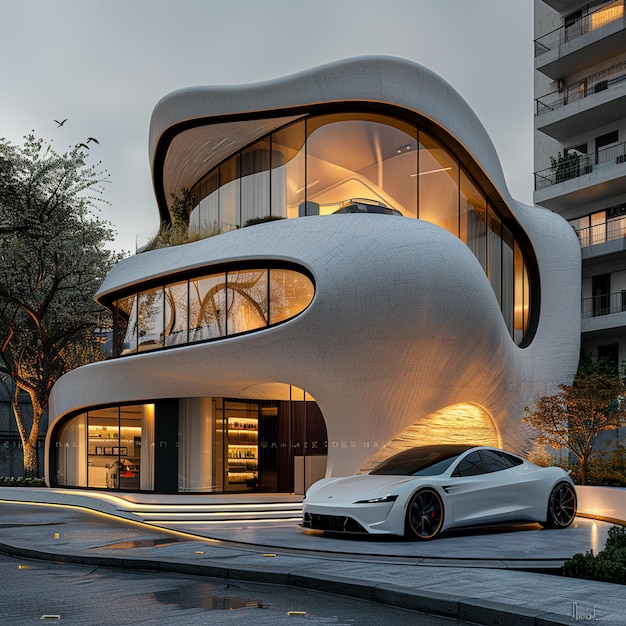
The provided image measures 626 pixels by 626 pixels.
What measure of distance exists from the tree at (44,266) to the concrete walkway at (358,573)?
17.4 m

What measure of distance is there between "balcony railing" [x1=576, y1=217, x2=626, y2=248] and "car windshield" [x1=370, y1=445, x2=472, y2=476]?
22965 millimetres

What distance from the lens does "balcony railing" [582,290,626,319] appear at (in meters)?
35.4

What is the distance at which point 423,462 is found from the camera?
14.3 metres

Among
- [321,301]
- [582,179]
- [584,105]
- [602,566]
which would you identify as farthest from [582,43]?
[602,566]

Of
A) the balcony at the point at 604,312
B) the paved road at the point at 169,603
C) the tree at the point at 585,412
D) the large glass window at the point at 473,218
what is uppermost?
the large glass window at the point at 473,218

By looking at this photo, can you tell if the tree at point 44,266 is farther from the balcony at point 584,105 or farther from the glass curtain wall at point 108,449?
the balcony at point 584,105

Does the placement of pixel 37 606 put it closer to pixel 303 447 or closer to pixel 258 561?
pixel 258 561

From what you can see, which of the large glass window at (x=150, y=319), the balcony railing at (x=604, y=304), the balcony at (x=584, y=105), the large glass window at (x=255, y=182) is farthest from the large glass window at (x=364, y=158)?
the balcony at (x=584, y=105)

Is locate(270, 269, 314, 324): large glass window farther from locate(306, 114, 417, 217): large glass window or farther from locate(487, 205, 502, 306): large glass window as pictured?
locate(487, 205, 502, 306): large glass window

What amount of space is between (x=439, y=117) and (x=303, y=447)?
32.6ft

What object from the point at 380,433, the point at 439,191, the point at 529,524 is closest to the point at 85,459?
the point at 380,433

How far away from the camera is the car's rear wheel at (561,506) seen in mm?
15109

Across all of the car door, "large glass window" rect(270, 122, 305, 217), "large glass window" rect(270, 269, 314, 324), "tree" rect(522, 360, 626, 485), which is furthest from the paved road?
"large glass window" rect(270, 122, 305, 217)

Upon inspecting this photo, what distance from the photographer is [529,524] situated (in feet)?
52.1
